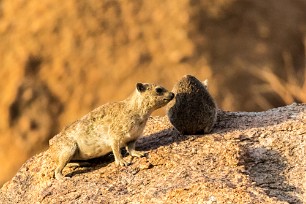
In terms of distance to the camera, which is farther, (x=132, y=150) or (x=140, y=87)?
(x=140, y=87)

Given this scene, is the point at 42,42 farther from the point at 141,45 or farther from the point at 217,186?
the point at 217,186

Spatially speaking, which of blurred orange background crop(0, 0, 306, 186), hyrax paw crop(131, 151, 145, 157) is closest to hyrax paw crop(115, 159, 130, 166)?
hyrax paw crop(131, 151, 145, 157)

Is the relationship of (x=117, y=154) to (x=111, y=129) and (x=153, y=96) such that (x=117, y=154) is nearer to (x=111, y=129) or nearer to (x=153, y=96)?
(x=111, y=129)

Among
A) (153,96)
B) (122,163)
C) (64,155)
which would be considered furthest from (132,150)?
(64,155)

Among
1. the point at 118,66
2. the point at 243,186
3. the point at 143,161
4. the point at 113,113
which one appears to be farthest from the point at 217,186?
the point at 118,66

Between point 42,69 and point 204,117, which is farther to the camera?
point 42,69

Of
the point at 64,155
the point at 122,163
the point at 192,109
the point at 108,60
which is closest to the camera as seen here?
the point at 122,163
